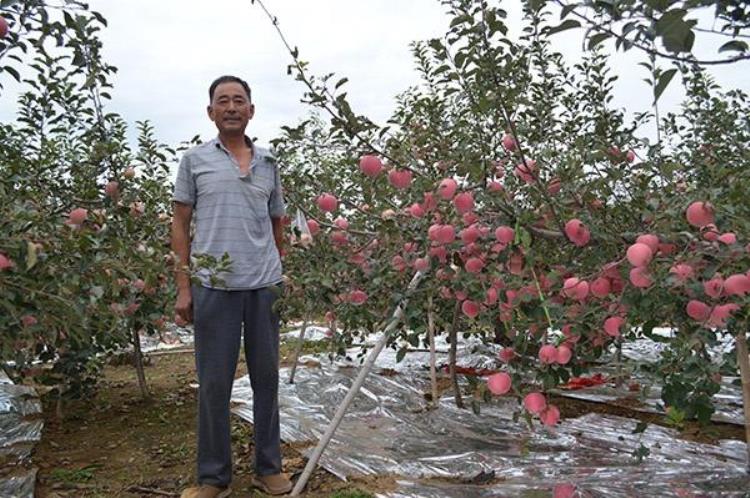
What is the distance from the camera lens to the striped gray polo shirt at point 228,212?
201cm

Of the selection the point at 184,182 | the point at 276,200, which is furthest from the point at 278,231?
the point at 184,182

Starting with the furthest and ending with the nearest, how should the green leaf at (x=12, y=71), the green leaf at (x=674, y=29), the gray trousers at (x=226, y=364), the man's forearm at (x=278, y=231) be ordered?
the man's forearm at (x=278, y=231)
the gray trousers at (x=226, y=364)
the green leaf at (x=12, y=71)
the green leaf at (x=674, y=29)

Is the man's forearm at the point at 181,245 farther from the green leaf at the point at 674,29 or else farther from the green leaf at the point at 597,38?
the green leaf at the point at 674,29

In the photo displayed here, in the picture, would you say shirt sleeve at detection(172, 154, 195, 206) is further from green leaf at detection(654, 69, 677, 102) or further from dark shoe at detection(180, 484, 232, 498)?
green leaf at detection(654, 69, 677, 102)

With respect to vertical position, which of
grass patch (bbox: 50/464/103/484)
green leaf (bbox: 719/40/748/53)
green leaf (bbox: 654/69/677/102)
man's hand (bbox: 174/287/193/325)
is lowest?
grass patch (bbox: 50/464/103/484)

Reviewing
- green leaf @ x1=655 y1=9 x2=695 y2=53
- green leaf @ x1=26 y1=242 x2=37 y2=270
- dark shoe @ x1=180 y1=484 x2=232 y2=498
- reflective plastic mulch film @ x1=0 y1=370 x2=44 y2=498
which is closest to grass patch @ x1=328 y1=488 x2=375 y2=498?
dark shoe @ x1=180 y1=484 x2=232 y2=498

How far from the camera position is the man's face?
6.68 feet

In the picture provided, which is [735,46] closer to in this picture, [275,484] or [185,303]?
[185,303]

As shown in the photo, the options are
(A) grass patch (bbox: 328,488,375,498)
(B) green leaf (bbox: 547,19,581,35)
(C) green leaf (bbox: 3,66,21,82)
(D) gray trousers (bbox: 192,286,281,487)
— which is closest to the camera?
(B) green leaf (bbox: 547,19,581,35)

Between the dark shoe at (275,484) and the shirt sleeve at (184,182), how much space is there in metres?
0.93

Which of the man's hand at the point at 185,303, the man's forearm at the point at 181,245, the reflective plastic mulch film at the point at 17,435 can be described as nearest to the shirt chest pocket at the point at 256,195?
the man's forearm at the point at 181,245

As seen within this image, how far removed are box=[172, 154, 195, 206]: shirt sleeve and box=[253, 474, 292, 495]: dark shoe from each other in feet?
3.04

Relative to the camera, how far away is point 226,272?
196cm

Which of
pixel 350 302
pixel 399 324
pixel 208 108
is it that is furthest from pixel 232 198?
pixel 399 324
